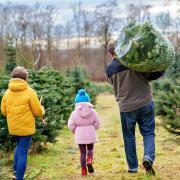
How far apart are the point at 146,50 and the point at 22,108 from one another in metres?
1.96

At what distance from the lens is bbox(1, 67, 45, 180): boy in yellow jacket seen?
7.08 metres

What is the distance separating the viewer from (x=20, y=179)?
7090mm

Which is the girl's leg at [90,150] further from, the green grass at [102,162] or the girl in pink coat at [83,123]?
the green grass at [102,162]

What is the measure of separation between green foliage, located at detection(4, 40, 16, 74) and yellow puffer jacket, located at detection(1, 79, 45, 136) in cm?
528

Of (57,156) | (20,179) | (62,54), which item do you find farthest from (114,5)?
(20,179)

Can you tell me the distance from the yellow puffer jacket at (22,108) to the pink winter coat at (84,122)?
3.04 feet

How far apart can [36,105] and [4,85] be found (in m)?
2.88

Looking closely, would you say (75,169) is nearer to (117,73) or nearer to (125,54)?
(117,73)

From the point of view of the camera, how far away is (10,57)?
13305 mm

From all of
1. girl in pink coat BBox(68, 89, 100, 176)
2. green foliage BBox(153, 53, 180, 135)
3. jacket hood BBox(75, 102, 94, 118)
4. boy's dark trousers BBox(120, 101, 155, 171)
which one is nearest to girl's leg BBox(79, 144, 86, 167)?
girl in pink coat BBox(68, 89, 100, 176)

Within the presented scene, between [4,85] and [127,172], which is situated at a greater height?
[4,85]

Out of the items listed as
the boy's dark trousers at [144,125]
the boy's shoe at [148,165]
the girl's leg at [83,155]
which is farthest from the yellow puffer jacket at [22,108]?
the boy's shoe at [148,165]

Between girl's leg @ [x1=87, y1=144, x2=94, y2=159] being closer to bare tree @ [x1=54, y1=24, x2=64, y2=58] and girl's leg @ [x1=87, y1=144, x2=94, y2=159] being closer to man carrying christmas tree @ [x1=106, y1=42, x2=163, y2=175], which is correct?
man carrying christmas tree @ [x1=106, y1=42, x2=163, y2=175]

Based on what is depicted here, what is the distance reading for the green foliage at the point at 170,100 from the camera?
1011 centimetres
